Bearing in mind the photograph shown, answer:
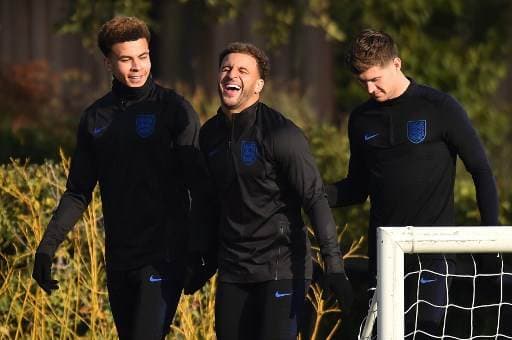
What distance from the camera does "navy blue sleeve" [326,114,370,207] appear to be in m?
6.75

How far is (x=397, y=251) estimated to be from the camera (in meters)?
5.94

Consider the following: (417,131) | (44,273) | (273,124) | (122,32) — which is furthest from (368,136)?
(44,273)

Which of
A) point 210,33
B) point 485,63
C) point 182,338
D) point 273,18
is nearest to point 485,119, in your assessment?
point 485,63

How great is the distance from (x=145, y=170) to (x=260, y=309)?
81cm

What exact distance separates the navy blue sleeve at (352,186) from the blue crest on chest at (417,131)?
33 centimetres

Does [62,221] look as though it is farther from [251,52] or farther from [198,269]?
[251,52]

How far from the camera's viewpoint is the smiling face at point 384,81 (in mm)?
6410

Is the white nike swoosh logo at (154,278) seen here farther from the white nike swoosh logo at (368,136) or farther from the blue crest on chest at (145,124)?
the white nike swoosh logo at (368,136)

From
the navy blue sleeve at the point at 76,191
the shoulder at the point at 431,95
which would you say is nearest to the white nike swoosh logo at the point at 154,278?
the navy blue sleeve at the point at 76,191

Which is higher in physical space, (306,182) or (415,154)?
(415,154)

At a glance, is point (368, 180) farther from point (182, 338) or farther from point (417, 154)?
point (182, 338)

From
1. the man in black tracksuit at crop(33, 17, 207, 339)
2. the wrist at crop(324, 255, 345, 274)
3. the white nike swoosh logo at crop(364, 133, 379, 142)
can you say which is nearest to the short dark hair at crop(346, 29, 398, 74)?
the white nike swoosh logo at crop(364, 133, 379, 142)

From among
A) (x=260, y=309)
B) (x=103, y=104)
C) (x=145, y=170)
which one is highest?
(x=103, y=104)

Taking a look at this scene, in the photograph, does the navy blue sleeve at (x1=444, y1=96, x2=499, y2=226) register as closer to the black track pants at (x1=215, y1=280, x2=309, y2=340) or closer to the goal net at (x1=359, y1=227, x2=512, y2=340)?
the goal net at (x1=359, y1=227, x2=512, y2=340)
